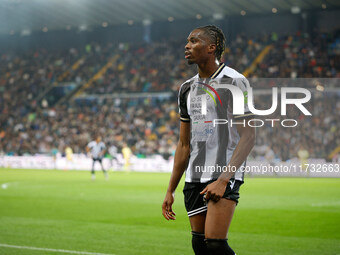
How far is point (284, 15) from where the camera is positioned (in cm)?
3594

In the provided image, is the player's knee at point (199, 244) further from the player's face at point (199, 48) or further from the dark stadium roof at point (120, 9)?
the dark stadium roof at point (120, 9)

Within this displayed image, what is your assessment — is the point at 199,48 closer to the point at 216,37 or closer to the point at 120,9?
the point at 216,37

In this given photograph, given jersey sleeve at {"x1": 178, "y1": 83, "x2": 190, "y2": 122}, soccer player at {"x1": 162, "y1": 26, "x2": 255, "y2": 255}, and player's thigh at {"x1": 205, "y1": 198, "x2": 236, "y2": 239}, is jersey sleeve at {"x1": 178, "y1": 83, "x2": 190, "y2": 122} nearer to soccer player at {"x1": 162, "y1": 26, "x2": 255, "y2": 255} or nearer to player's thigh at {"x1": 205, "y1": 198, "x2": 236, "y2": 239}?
soccer player at {"x1": 162, "y1": 26, "x2": 255, "y2": 255}

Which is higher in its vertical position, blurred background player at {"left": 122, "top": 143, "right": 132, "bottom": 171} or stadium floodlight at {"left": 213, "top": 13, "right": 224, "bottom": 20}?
stadium floodlight at {"left": 213, "top": 13, "right": 224, "bottom": 20}

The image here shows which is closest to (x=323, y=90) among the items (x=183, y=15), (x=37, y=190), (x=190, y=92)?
(x=183, y=15)

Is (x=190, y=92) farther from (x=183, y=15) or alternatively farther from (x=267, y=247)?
(x=183, y=15)

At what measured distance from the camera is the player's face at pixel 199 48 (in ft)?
14.2

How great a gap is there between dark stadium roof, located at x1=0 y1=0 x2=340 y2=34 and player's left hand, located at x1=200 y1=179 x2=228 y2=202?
30.8 meters

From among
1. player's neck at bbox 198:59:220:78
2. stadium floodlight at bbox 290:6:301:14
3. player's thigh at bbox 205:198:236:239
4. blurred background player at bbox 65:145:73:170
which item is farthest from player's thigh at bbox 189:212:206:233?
stadium floodlight at bbox 290:6:301:14

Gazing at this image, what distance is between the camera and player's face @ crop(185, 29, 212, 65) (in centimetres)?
433

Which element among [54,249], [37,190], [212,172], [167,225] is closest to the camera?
[212,172]

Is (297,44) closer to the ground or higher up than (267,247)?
higher up

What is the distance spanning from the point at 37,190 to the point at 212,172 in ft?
50.0

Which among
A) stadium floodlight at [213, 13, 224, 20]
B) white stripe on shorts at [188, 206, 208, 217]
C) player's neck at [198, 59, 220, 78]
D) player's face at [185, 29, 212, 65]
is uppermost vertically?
stadium floodlight at [213, 13, 224, 20]
